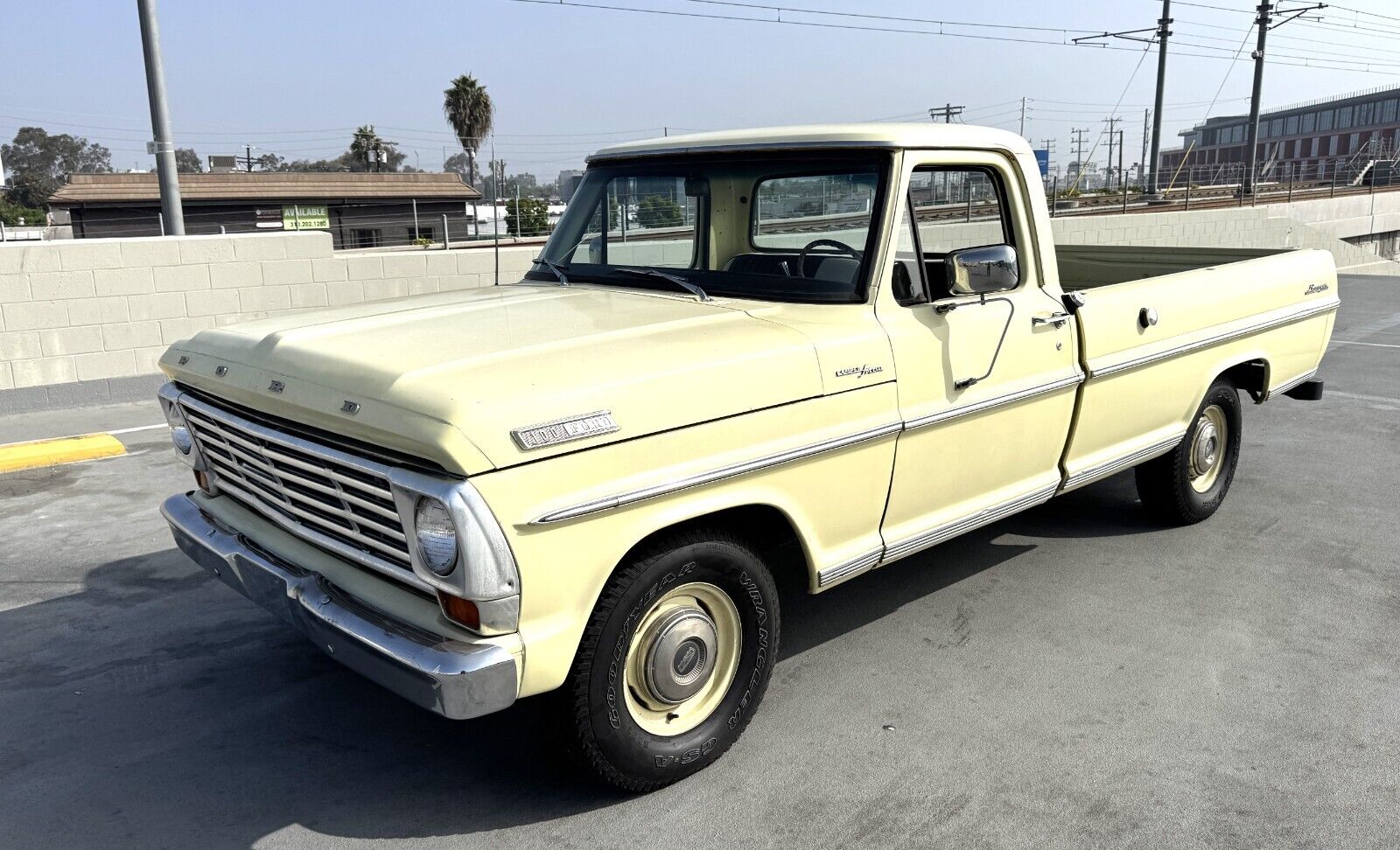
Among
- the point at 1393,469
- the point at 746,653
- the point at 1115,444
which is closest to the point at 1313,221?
the point at 1393,469

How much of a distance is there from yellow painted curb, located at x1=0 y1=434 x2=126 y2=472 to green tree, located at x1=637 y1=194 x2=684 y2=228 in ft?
15.8

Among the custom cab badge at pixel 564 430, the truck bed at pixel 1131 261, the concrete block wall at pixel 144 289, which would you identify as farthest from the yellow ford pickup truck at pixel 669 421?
the concrete block wall at pixel 144 289

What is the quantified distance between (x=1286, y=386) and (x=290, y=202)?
120ft

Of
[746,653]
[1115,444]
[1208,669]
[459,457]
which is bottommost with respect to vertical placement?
[1208,669]

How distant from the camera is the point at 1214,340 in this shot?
5137 millimetres

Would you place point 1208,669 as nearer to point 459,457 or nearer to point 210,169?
point 459,457

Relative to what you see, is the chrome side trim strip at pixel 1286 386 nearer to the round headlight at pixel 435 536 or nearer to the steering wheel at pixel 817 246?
the steering wheel at pixel 817 246

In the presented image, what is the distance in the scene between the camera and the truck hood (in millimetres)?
2668

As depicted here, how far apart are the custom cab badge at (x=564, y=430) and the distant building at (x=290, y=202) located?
31.0m

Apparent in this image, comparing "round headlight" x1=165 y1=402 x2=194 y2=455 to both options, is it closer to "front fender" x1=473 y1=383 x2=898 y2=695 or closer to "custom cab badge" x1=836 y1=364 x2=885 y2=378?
"front fender" x1=473 y1=383 x2=898 y2=695

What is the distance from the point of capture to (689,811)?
123 inches

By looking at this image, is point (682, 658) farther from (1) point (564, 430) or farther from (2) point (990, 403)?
(2) point (990, 403)

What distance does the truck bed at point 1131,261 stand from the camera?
6.29 metres

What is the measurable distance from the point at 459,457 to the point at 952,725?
6.56ft
